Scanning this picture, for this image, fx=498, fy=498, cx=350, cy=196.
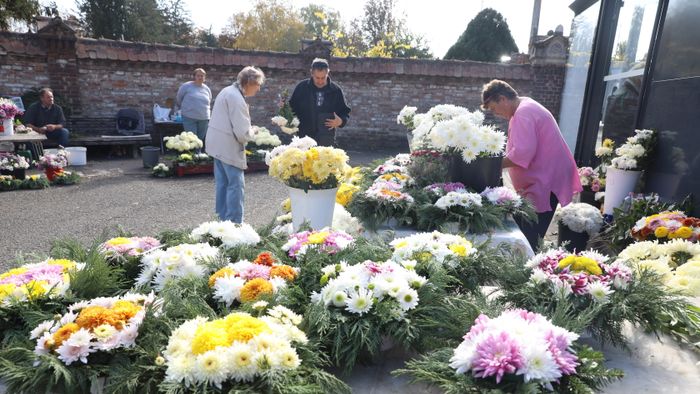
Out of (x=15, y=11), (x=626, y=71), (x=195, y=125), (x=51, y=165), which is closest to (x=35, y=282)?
(x=626, y=71)

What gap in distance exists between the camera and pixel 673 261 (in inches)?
98.3

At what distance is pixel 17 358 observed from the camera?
56.3 inches

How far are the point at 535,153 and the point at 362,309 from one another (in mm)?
2744

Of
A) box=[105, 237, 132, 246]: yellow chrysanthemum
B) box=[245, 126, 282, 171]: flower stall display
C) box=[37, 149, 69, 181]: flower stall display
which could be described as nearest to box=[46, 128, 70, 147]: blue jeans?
box=[37, 149, 69, 181]: flower stall display

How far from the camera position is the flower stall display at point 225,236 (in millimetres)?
2273

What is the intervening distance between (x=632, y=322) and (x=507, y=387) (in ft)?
2.37

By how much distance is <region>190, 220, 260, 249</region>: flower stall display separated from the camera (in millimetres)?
2273

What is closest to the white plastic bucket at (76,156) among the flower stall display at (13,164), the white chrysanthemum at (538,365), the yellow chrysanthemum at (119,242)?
the flower stall display at (13,164)

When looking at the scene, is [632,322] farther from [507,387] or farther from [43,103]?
[43,103]

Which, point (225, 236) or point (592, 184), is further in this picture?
point (592, 184)

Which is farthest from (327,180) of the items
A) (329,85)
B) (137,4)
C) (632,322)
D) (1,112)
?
(137,4)

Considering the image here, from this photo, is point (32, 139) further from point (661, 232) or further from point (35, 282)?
point (661, 232)

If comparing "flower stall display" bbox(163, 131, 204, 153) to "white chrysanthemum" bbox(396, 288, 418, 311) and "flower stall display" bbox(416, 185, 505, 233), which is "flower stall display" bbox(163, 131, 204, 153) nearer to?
"flower stall display" bbox(416, 185, 505, 233)

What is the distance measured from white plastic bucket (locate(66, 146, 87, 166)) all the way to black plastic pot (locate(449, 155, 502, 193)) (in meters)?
8.40
